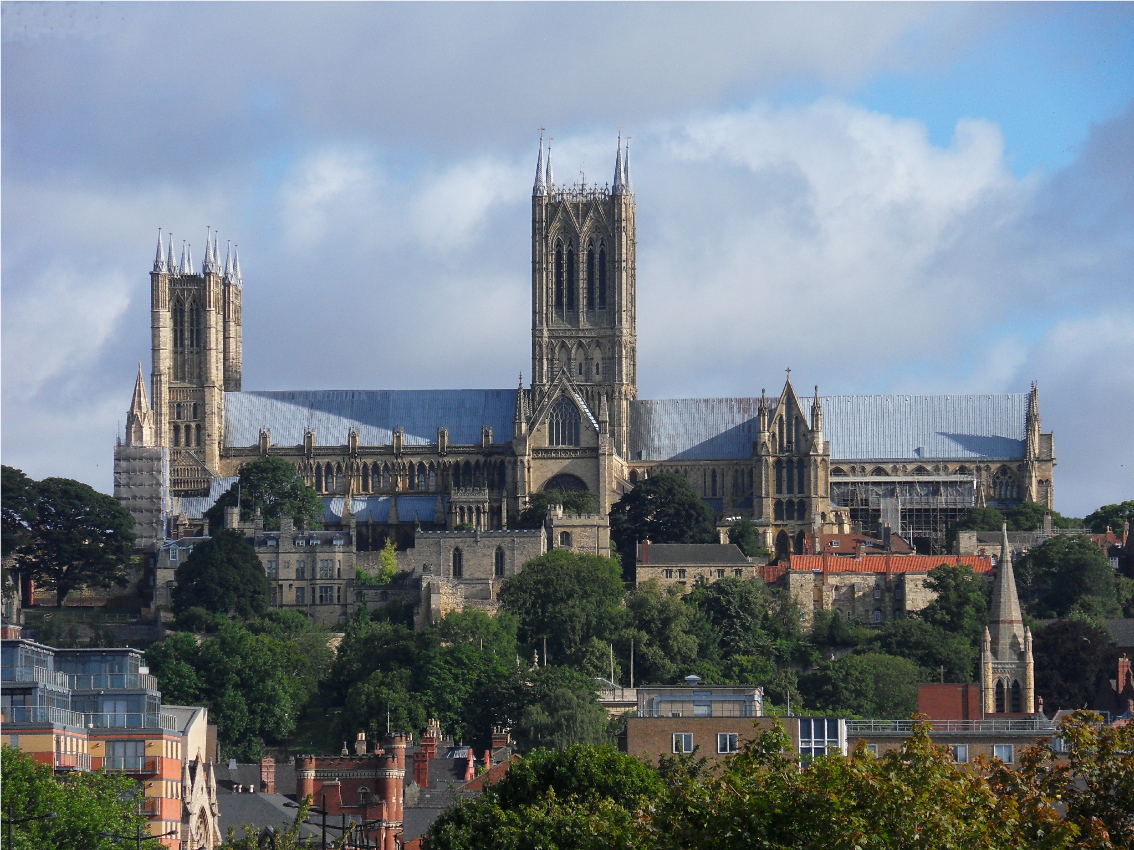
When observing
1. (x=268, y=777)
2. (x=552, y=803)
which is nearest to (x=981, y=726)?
(x=268, y=777)

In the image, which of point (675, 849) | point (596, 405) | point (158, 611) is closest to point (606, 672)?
point (158, 611)

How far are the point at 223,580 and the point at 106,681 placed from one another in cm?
4984

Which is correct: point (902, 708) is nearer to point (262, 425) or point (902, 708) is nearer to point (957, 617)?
point (957, 617)

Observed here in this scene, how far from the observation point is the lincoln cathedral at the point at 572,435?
456 feet

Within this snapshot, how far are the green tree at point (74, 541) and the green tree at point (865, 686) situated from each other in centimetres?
3557

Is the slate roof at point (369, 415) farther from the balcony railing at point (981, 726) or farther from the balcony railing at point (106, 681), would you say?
the balcony railing at point (106, 681)

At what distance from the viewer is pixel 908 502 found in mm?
142500

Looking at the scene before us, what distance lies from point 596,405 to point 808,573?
67.7ft

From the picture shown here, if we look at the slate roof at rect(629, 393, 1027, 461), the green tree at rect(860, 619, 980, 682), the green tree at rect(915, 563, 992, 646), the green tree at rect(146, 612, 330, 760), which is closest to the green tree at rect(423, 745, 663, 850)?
the green tree at rect(146, 612, 330, 760)

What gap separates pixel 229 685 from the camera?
342 feet

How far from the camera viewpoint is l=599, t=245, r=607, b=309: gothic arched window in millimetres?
144875

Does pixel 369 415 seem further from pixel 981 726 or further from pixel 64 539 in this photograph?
pixel 981 726

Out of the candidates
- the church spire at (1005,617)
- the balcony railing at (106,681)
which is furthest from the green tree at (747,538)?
the balcony railing at (106,681)

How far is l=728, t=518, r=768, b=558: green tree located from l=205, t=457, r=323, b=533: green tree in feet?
63.8
